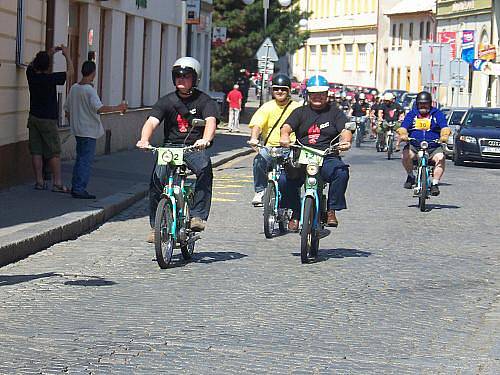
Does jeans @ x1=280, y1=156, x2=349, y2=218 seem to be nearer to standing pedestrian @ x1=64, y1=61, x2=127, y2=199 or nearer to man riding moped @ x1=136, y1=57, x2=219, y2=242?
man riding moped @ x1=136, y1=57, x2=219, y2=242

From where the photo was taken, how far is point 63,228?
1389 cm

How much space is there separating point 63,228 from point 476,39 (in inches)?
2453

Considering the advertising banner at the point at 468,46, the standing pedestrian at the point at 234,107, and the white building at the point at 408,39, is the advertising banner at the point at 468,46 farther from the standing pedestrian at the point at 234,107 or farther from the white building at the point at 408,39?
the standing pedestrian at the point at 234,107

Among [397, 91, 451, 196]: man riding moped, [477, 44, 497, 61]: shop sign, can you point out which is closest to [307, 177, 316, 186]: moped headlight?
[397, 91, 451, 196]: man riding moped

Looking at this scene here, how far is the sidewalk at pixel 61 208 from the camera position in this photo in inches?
500

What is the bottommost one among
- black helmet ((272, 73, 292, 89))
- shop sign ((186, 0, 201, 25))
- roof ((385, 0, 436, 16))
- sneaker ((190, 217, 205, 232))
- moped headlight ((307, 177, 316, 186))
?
sneaker ((190, 217, 205, 232))

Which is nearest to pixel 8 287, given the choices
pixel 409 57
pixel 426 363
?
pixel 426 363

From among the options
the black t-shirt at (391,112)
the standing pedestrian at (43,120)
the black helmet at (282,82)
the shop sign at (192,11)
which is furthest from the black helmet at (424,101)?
the black t-shirt at (391,112)

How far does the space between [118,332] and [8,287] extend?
218cm

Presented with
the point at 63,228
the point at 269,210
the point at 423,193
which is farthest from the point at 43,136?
the point at 423,193

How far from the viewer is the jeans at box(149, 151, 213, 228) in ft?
39.6

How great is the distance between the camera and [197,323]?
9062 mm

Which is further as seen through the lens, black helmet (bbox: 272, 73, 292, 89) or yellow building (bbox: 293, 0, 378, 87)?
yellow building (bbox: 293, 0, 378, 87)

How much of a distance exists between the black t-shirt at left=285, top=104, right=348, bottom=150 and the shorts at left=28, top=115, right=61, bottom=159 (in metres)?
5.30
